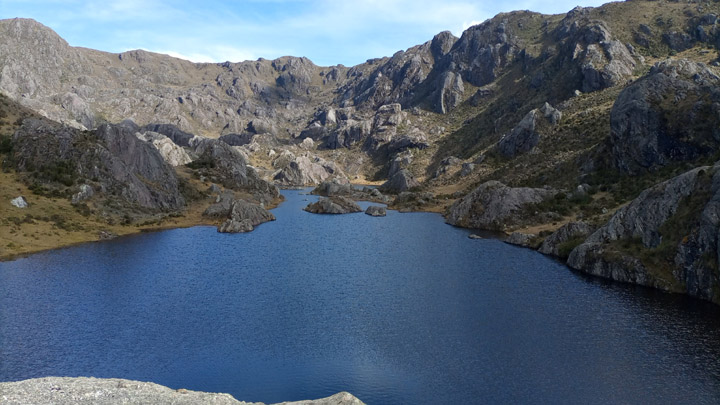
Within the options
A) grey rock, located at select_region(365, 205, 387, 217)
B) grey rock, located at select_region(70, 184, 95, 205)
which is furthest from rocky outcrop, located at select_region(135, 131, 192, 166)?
grey rock, located at select_region(365, 205, 387, 217)

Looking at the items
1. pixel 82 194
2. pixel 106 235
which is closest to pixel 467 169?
pixel 106 235

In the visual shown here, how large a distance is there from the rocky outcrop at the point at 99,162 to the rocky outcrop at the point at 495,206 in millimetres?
68390

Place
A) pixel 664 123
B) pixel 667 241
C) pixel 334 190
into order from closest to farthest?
pixel 667 241 < pixel 664 123 < pixel 334 190

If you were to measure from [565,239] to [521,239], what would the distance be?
1046 cm

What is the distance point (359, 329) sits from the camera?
44.6 meters

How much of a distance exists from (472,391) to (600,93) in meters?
145

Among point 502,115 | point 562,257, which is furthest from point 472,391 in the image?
point 502,115

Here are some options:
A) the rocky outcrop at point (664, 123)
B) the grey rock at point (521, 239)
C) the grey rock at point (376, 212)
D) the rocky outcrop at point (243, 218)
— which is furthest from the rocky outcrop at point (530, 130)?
the rocky outcrop at point (243, 218)

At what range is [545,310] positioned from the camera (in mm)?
49406

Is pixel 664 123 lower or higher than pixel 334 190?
higher

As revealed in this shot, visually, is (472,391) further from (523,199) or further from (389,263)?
(523,199)

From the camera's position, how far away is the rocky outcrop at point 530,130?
146 metres

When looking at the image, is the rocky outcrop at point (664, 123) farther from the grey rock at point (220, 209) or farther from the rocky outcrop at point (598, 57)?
the grey rock at point (220, 209)

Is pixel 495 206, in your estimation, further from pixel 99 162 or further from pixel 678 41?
pixel 678 41
